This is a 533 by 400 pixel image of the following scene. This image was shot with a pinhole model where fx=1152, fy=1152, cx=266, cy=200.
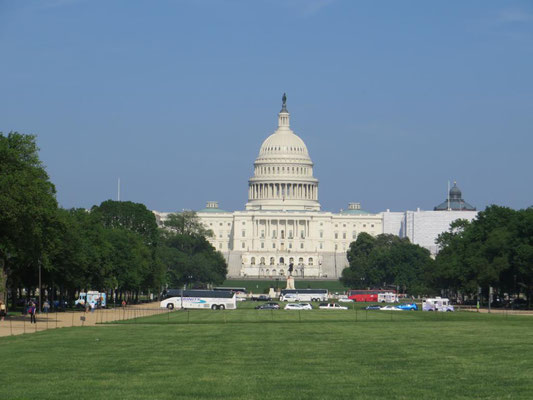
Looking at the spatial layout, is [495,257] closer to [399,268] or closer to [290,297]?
[290,297]

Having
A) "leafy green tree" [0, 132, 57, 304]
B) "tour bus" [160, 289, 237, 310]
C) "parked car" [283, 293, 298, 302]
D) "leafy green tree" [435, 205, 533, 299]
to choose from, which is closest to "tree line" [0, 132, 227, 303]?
"leafy green tree" [0, 132, 57, 304]

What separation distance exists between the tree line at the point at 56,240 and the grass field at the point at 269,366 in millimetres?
13472

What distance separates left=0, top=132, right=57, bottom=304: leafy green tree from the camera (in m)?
56.7

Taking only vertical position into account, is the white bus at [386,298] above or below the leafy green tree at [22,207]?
below

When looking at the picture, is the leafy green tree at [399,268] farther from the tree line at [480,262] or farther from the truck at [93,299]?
the truck at [93,299]

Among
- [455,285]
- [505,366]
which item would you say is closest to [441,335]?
[505,366]

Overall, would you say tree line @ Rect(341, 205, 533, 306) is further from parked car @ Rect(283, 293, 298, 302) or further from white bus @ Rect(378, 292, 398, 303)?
parked car @ Rect(283, 293, 298, 302)

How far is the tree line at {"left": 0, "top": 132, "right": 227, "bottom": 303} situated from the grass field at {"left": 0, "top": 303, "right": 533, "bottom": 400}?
1347cm

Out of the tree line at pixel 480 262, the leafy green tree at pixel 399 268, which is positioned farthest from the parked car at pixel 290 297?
the leafy green tree at pixel 399 268

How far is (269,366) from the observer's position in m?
30.0

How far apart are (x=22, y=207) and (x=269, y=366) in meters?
29.3

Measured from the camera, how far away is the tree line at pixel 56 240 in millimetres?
58125

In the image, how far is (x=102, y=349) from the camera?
120 ft

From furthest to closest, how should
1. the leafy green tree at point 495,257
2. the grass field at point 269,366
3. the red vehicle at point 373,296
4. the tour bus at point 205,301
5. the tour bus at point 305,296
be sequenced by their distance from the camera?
the tour bus at point 305,296
the red vehicle at point 373,296
the tour bus at point 205,301
the leafy green tree at point 495,257
the grass field at point 269,366
